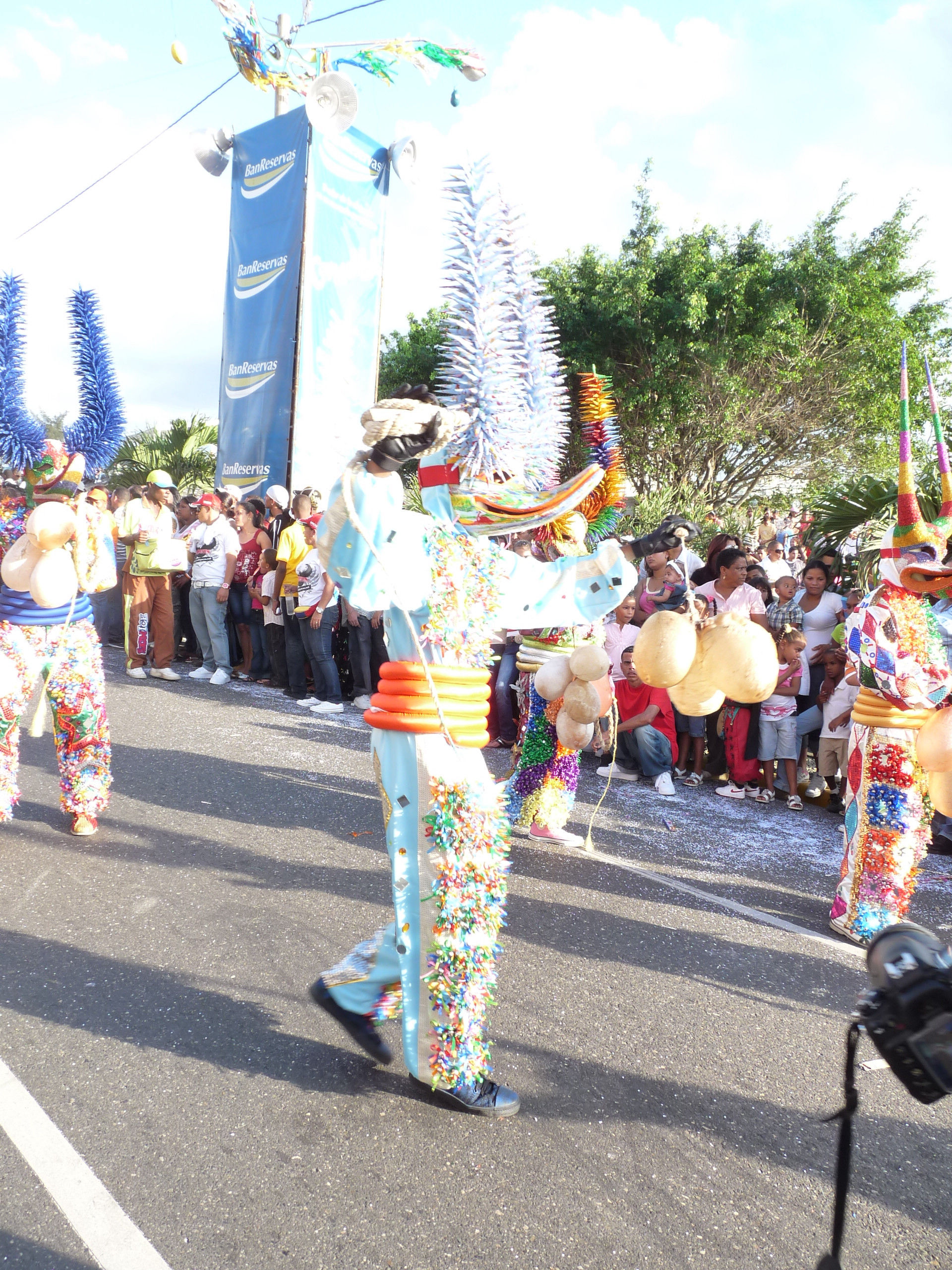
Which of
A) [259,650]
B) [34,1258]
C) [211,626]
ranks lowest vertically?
[34,1258]

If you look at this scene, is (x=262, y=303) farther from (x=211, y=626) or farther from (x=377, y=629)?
(x=377, y=629)

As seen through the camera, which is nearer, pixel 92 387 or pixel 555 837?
pixel 92 387

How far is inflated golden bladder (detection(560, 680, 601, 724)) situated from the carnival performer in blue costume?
3.52 feet

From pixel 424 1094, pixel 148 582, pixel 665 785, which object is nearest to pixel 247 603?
pixel 148 582

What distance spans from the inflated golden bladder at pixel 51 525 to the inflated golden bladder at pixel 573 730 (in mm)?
2282

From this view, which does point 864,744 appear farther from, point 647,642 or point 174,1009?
point 174,1009

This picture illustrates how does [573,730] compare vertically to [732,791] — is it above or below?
above

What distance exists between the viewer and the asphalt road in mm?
2047

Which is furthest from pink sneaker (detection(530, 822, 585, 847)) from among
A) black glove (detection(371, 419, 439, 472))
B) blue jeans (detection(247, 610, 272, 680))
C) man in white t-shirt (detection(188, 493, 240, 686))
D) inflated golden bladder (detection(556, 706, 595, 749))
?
man in white t-shirt (detection(188, 493, 240, 686))

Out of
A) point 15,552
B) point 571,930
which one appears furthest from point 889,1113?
point 15,552

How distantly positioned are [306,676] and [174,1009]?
6.37 m

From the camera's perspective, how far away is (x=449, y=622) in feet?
8.03

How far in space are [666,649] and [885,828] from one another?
6.32ft

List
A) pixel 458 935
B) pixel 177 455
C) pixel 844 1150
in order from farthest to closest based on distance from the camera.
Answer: pixel 177 455 → pixel 458 935 → pixel 844 1150
